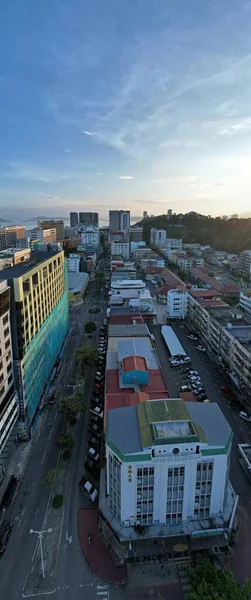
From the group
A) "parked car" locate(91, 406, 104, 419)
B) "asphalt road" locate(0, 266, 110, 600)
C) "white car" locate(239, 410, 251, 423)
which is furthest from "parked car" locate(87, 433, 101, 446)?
"white car" locate(239, 410, 251, 423)

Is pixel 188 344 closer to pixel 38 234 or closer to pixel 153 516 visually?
pixel 153 516

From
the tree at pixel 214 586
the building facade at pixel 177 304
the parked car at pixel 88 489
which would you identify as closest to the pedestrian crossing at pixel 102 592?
the tree at pixel 214 586

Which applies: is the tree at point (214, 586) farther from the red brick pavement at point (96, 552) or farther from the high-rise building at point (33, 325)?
the high-rise building at point (33, 325)

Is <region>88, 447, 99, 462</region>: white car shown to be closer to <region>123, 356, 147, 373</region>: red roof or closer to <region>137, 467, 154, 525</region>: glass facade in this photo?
<region>137, 467, 154, 525</region>: glass facade

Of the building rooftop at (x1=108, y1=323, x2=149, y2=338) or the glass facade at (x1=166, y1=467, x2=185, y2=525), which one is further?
the building rooftop at (x1=108, y1=323, x2=149, y2=338)

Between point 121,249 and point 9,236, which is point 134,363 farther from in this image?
point 9,236
